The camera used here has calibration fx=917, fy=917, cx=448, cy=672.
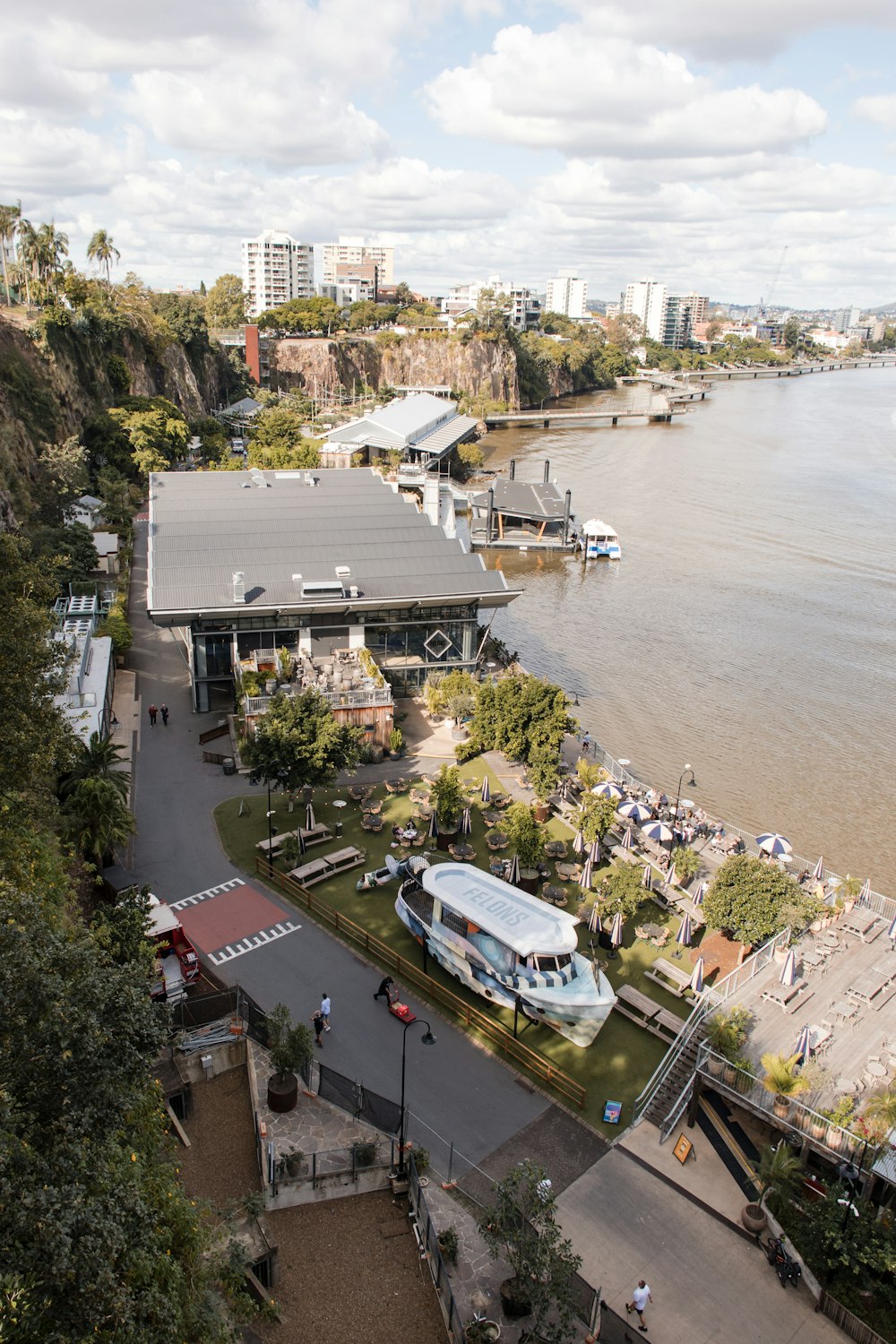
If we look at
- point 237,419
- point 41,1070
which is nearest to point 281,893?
point 41,1070

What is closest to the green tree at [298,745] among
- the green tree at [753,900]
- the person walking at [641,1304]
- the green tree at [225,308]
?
the green tree at [753,900]

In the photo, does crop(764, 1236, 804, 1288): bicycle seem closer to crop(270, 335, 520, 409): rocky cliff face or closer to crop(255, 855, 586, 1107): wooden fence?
crop(255, 855, 586, 1107): wooden fence

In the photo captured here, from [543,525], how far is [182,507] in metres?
37.4

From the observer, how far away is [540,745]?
32.9 meters

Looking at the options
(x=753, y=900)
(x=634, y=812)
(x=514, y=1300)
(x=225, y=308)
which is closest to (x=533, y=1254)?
(x=514, y=1300)

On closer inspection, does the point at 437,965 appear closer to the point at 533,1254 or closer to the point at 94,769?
the point at 533,1254

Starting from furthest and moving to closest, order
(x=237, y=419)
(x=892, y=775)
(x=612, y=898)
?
(x=237, y=419) → (x=892, y=775) → (x=612, y=898)

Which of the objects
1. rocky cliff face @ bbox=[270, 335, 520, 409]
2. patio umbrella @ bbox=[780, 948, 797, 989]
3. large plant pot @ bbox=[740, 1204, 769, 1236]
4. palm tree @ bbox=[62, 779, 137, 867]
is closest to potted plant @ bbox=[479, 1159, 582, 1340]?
large plant pot @ bbox=[740, 1204, 769, 1236]

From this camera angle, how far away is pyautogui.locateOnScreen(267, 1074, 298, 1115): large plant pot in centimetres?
1894

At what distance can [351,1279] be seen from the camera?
16016 millimetres

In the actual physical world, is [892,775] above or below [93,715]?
below

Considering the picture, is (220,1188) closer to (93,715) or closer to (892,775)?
(93,715)

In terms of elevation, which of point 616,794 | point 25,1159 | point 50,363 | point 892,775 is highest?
point 50,363

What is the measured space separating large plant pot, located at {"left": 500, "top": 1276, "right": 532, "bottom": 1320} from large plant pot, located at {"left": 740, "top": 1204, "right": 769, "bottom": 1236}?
4.82 metres
